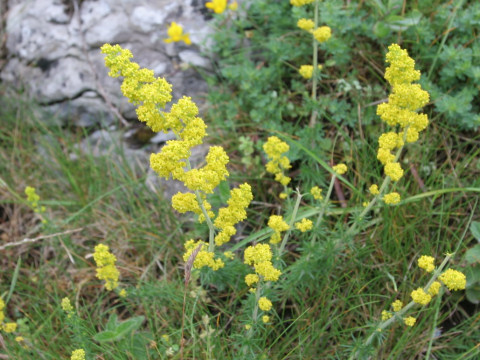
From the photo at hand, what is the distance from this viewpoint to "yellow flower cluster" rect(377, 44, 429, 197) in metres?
2.00

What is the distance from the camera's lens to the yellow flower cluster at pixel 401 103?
6.56 ft

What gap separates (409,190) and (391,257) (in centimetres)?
50

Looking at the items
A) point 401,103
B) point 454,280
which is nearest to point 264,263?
point 454,280

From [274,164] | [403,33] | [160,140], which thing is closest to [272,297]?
[274,164]

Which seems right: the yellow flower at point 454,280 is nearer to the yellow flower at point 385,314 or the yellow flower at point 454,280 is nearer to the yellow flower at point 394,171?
the yellow flower at point 385,314

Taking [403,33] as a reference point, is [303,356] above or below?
below

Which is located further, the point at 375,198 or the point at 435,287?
the point at 375,198

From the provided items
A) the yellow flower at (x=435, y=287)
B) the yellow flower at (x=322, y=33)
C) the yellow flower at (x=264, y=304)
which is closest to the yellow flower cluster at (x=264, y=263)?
the yellow flower at (x=264, y=304)

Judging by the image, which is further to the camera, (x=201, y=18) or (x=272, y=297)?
(x=201, y=18)

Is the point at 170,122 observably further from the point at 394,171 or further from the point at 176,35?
the point at 176,35

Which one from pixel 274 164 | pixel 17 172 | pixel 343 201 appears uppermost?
pixel 274 164

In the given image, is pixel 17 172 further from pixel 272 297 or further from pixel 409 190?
pixel 409 190

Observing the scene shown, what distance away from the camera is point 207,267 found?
236 centimetres

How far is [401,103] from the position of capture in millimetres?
2051
